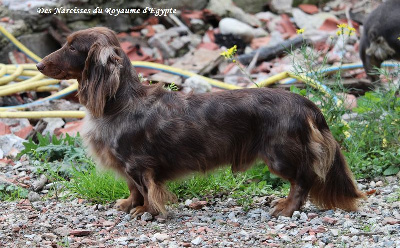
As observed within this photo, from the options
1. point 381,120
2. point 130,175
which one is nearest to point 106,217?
point 130,175

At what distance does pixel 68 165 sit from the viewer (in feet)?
19.1

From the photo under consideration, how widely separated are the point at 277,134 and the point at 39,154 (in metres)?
2.49

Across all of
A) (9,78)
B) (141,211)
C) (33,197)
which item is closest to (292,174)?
(141,211)

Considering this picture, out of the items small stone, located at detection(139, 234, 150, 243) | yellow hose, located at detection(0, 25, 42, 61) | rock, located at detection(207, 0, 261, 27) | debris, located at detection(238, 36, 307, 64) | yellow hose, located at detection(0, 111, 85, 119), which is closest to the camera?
small stone, located at detection(139, 234, 150, 243)

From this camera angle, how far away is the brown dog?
8.25m

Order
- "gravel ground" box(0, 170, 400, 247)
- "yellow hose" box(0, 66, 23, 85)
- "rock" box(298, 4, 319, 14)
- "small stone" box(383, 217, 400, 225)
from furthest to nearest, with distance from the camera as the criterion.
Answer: "rock" box(298, 4, 319, 14) → "yellow hose" box(0, 66, 23, 85) → "small stone" box(383, 217, 400, 225) → "gravel ground" box(0, 170, 400, 247)

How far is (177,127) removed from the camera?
462 cm

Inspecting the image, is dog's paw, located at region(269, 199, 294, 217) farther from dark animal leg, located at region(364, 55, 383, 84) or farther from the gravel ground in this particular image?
dark animal leg, located at region(364, 55, 383, 84)

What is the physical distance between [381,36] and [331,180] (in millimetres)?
4142

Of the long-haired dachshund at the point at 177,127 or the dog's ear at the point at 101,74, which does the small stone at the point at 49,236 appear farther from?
the dog's ear at the point at 101,74

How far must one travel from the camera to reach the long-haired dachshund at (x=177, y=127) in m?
4.58

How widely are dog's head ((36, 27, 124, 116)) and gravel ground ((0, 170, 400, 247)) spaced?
31.7 inches

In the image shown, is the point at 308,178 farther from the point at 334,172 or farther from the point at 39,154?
the point at 39,154

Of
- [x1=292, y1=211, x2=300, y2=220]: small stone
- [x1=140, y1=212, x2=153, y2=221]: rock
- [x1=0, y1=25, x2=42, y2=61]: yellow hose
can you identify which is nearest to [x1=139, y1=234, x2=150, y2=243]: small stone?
[x1=140, y1=212, x2=153, y2=221]: rock
